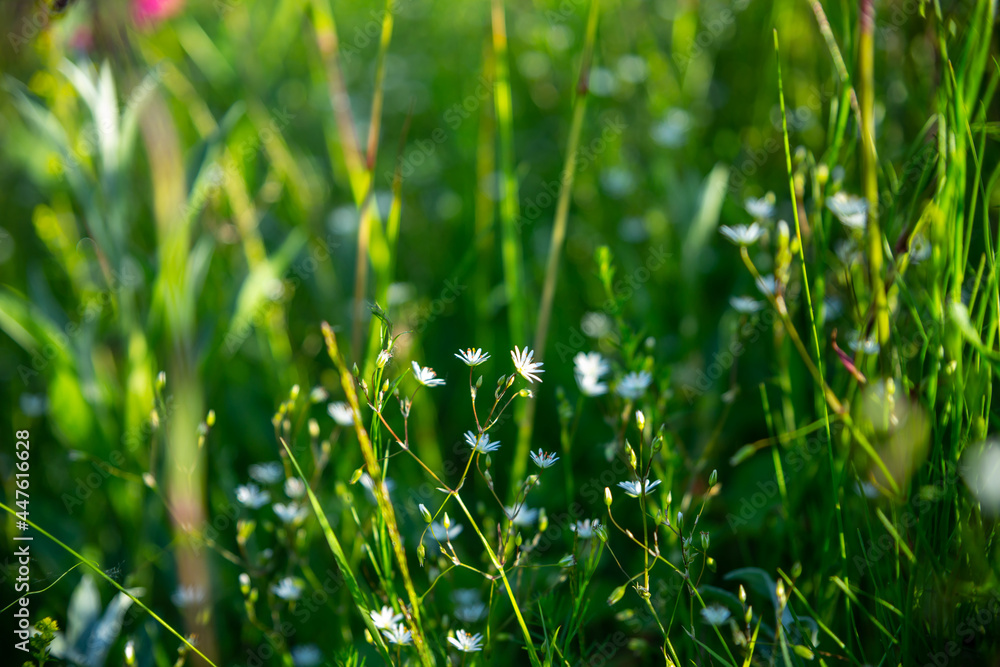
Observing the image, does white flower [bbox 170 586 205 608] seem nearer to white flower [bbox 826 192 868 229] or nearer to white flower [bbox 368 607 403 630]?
white flower [bbox 368 607 403 630]

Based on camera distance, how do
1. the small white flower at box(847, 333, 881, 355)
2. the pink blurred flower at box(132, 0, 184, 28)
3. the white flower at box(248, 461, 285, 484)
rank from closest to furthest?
the small white flower at box(847, 333, 881, 355), the white flower at box(248, 461, 285, 484), the pink blurred flower at box(132, 0, 184, 28)

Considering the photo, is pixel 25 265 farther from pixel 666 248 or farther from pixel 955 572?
pixel 955 572

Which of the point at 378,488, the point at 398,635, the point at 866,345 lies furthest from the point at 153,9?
the point at 866,345

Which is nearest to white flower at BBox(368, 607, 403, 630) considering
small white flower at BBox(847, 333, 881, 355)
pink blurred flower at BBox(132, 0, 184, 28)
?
small white flower at BBox(847, 333, 881, 355)

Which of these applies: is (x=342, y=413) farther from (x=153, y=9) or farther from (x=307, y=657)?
(x=153, y=9)

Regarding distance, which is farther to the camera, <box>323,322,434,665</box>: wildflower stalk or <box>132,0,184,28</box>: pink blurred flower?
<box>132,0,184,28</box>: pink blurred flower

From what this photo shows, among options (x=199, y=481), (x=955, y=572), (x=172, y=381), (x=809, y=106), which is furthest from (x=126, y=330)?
(x=809, y=106)
